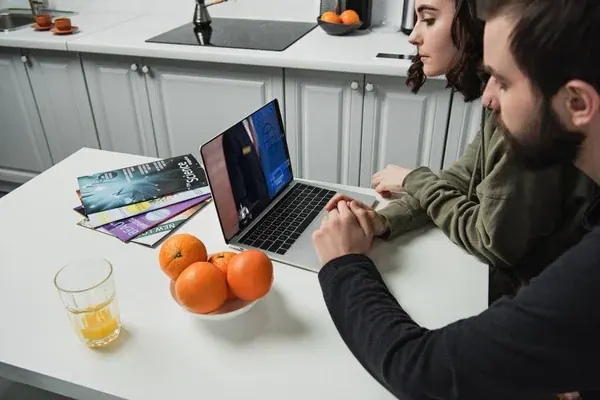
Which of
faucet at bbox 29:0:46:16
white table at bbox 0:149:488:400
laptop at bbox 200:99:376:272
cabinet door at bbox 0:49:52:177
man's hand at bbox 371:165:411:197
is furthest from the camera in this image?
faucet at bbox 29:0:46:16

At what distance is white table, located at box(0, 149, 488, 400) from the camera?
729 millimetres

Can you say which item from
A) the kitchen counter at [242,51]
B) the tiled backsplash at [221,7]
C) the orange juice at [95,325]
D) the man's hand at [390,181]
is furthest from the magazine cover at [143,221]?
the tiled backsplash at [221,7]

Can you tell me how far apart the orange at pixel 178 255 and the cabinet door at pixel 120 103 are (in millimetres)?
1634

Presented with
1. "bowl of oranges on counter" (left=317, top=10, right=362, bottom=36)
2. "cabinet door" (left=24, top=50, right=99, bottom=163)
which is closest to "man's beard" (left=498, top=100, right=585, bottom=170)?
"bowl of oranges on counter" (left=317, top=10, right=362, bottom=36)

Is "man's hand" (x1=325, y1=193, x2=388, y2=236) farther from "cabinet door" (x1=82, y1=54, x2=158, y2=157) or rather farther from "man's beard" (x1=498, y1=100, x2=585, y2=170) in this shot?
"cabinet door" (x1=82, y1=54, x2=158, y2=157)

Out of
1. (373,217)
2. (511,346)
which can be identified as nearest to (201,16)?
(373,217)

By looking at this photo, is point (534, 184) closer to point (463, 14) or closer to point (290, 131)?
point (463, 14)

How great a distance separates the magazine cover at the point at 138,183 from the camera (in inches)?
45.9

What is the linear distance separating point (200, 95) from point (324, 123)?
561 mm

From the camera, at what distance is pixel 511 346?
626 millimetres

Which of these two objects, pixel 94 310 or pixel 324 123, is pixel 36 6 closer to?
pixel 324 123

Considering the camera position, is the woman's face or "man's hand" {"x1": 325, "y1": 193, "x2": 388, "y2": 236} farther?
the woman's face

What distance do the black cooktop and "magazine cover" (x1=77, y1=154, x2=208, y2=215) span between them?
3.23ft

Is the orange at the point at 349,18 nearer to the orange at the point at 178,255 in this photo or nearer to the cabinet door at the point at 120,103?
the cabinet door at the point at 120,103
